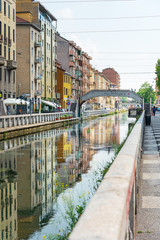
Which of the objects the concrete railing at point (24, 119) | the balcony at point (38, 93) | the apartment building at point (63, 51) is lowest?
the concrete railing at point (24, 119)

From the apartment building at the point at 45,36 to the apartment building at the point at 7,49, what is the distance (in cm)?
1064

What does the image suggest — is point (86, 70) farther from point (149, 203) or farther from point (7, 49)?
point (149, 203)

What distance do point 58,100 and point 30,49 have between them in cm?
2088

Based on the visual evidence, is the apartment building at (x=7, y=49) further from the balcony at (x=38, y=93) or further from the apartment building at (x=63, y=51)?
the apartment building at (x=63, y=51)

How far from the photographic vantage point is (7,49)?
52.9 meters

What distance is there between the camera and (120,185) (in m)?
2.80

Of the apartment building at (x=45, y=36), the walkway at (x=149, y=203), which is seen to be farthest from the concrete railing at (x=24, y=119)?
the apartment building at (x=45, y=36)

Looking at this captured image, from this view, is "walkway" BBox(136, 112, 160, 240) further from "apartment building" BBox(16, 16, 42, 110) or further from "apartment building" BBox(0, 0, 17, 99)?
"apartment building" BBox(16, 16, 42, 110)

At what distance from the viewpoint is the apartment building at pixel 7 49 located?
5050 cm

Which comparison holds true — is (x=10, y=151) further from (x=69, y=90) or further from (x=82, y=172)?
(x=69, y=90)

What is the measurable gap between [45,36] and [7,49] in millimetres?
23900

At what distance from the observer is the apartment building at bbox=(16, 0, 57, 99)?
6912cm

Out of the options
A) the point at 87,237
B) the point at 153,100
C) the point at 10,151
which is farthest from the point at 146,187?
the point at 153,100

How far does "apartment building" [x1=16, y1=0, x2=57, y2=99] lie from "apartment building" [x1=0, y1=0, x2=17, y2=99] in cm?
1064
